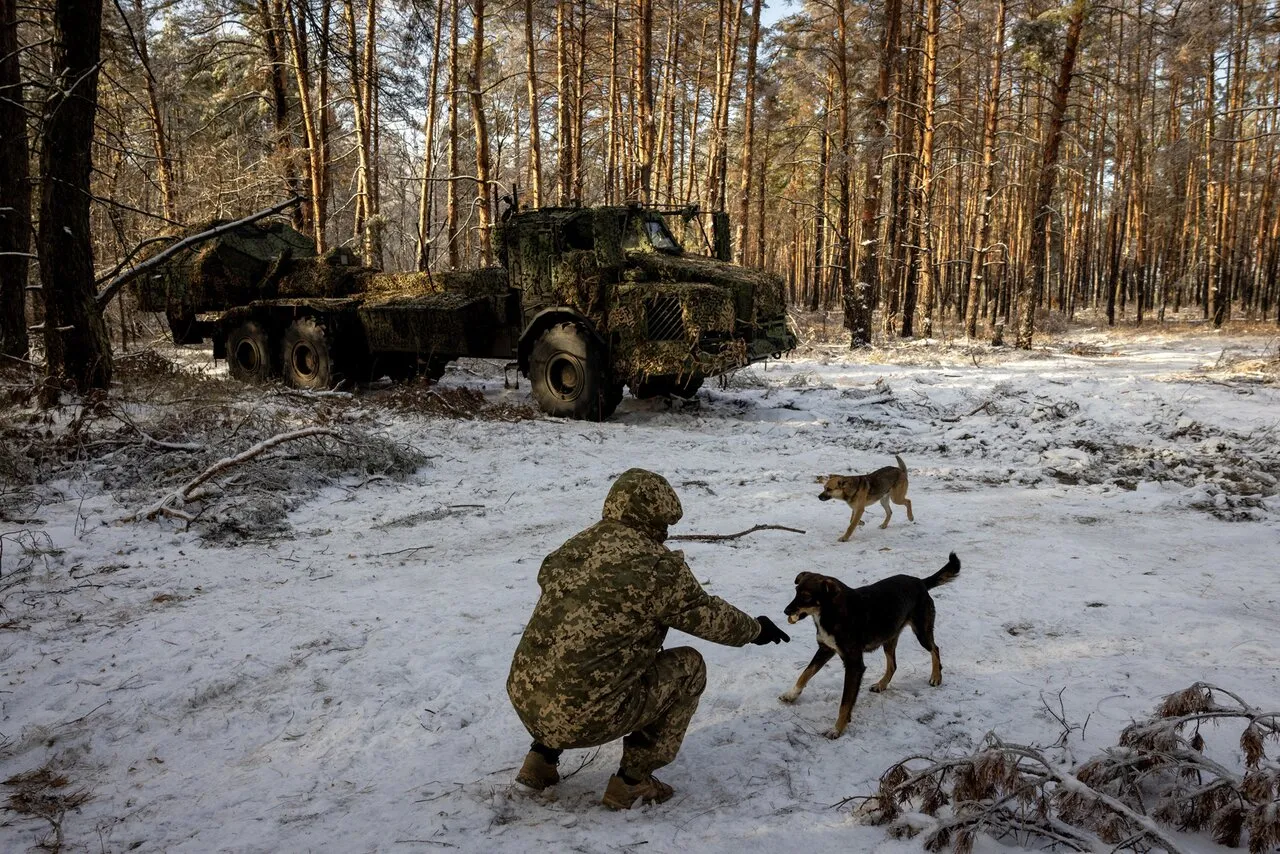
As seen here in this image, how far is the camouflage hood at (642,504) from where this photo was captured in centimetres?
262

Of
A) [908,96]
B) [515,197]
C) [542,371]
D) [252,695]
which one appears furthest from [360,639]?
[908,96]

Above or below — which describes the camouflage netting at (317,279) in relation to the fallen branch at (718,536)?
above

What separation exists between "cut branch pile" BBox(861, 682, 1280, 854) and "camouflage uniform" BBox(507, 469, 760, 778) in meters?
0.75

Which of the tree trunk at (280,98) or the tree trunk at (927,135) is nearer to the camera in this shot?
the tree trunk at (927,135)

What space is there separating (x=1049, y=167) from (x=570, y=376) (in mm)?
11133

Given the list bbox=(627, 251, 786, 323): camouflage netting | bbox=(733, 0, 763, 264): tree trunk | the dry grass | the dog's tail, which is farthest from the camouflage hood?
bbox=(733, 0, 763, 264): tree trunk

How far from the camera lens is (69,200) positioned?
7.19m

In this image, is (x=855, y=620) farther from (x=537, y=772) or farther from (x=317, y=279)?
(x=317, y=279)

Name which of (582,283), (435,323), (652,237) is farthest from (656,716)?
(435,323)

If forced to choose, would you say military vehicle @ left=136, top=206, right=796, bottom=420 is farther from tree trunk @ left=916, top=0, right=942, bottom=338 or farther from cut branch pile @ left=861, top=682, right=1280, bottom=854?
tree trunk @ left=916, top=0, right=942, bottom=338

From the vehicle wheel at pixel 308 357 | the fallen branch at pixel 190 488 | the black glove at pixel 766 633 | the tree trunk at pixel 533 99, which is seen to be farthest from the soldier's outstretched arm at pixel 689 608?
the tree trunk at pixel 533 99

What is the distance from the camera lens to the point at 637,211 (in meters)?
9.98

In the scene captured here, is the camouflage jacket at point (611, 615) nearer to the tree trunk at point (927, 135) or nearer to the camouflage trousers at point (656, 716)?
the camouflage trousers at point (656, 716)

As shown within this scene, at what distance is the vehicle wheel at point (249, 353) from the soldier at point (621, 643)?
10659mm
